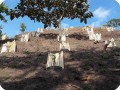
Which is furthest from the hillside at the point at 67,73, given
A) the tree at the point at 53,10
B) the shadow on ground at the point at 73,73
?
the tree at the point at 53,10

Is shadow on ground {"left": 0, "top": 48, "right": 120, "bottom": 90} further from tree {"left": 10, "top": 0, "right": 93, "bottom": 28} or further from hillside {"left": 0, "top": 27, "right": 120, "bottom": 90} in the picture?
tree {"left": 10, "top": 0, "right": 93, "bottom": 28}

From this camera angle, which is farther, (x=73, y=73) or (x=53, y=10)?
(x=53, y=10)

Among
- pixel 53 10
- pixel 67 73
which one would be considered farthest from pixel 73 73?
pixel 53 10

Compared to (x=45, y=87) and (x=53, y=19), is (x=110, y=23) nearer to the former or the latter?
(x=53, y=19)

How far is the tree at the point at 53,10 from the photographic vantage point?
21159mm

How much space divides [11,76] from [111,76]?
424cm

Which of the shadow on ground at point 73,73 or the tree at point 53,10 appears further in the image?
the tree at point 53,10

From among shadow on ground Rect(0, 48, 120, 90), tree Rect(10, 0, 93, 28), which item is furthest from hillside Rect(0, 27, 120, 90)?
tree Rect(10, 0, 93, 28)

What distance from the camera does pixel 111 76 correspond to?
1167 cm

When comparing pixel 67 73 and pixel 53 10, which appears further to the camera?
pixel 53 10

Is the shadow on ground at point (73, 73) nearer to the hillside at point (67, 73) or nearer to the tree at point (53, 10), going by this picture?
the hillside at point (67, 73)

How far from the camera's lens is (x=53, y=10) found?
23281mm

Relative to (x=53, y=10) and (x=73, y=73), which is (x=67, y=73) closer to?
(x=73, y=73)

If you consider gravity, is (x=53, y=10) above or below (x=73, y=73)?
above
